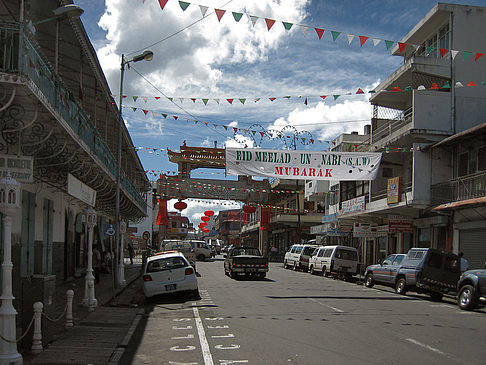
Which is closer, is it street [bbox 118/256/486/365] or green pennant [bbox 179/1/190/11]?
street [bbox 118/256/486/365]

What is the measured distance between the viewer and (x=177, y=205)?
44.7m

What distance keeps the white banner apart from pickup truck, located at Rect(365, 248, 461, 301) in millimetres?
5484

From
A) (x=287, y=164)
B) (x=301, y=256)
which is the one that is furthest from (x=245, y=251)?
(x=301, y=256)

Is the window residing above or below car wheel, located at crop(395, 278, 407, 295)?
above

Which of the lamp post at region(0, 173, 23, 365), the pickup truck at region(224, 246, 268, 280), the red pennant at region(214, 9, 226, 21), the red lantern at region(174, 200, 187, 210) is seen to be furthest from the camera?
the red lantern at region(174, 200, 187, 210)

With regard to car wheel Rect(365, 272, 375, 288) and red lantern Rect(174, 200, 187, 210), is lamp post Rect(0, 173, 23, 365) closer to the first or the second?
car wheel Rect(365, 272, 375, 288)

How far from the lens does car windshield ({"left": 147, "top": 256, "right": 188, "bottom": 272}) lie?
17.0 meters

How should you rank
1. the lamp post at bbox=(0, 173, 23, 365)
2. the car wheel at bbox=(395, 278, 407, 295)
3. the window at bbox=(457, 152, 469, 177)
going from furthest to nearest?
the window at bbox=(457, 152, 469, 177) < the car wheel at bbox=(395, 278, 407, 295) < the lamp post at bbox=(0, 173, 23, 365)

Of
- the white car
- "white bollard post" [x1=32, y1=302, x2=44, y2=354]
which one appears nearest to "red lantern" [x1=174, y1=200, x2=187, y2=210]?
the white car

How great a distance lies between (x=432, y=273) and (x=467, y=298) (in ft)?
10.3

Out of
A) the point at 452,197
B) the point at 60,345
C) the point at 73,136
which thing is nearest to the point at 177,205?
the point at 452,197

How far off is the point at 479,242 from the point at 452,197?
2.48 metres

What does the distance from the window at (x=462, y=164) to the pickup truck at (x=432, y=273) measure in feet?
23.0

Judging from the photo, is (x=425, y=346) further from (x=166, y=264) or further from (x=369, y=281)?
(x=369, y=281)
